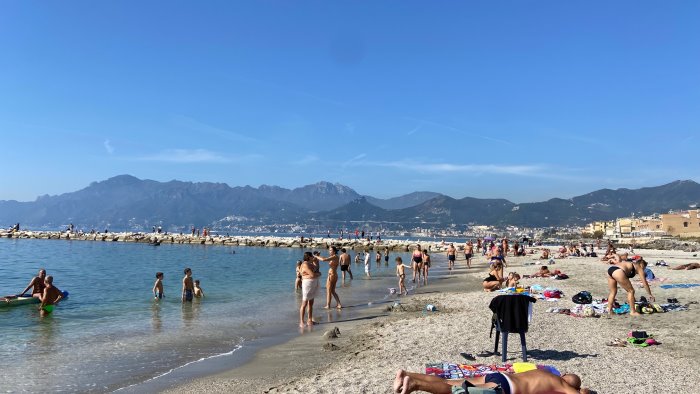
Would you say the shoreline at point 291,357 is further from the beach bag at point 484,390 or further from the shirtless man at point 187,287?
the shirtless man at point 187,287

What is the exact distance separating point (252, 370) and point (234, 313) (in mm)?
6646

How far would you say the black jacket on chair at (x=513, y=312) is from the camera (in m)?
7.16

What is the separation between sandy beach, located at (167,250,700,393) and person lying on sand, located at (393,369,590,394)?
157 centimetres

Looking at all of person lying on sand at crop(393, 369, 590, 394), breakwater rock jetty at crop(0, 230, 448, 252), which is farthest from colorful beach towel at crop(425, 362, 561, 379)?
breakwater rock jetty at crop(0, 230, 448, 252)

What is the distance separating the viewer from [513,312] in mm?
7223

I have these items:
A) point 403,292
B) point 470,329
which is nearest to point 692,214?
point 403,292

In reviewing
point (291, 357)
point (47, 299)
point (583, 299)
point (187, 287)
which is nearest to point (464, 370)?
point (291, 357)

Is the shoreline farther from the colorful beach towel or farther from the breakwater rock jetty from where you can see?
the breakwater rock jetty

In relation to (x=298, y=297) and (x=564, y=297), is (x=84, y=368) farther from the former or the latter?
(x=564, y=297)

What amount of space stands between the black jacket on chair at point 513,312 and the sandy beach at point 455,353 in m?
0.62

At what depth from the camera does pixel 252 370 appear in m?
7.68

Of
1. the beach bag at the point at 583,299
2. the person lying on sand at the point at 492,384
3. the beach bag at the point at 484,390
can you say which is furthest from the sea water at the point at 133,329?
the beach bag at the point at 583,299

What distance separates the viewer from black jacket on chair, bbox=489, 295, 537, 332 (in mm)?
7160

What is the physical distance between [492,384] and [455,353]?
11.9 feet
